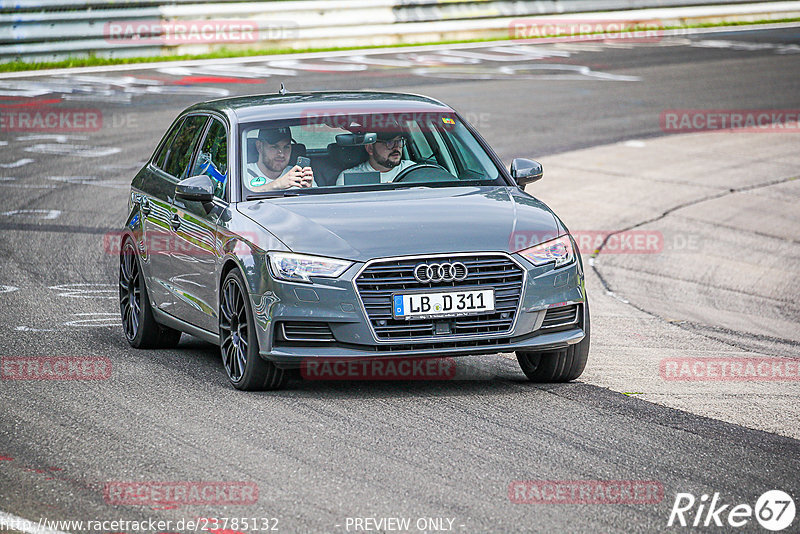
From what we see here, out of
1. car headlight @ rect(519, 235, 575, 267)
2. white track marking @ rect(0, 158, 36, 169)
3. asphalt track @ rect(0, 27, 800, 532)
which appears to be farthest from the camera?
white track marking @ rect(0, 158, 36, 169)

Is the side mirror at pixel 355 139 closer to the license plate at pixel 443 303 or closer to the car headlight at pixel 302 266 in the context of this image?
the car headlight at pixel 302 266

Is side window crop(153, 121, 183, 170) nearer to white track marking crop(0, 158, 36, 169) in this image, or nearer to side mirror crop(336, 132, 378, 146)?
side mirror crop(336, 132, 378, 146)

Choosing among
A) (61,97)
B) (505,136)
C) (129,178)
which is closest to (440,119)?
(129,178)

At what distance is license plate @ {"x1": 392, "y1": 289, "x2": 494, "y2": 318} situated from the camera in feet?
24.5

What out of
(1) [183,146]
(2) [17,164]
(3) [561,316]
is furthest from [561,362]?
(2) [17,164]

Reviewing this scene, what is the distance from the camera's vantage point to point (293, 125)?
28.9 ft

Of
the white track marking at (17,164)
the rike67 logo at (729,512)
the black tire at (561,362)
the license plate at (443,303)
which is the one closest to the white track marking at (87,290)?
the black tire at (561,362)

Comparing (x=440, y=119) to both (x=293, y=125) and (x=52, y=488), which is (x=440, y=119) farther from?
(x=52, y=488)

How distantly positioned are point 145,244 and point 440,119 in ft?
7.48

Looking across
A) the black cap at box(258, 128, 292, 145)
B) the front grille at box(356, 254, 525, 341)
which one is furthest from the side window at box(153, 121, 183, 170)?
the front grille at box(356, 254, 525, 341)

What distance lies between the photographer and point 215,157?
29.6ft

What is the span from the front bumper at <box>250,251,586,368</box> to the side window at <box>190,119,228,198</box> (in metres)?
1.29

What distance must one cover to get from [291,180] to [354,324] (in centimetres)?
144

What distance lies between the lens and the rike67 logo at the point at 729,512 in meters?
5.41
